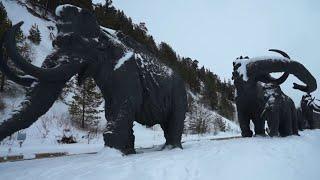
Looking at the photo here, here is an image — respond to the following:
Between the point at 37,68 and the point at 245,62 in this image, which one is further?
the point at 245,62

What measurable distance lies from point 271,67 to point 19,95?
59.7 ft

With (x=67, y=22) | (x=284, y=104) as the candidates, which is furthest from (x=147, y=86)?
(x=284, y=104)

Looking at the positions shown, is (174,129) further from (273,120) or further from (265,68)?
(265,68)

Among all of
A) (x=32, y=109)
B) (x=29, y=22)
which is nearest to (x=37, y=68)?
(x=32, y=109)

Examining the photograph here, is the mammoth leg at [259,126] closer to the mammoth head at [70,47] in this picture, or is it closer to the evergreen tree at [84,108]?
the mammoth head at [70,47]

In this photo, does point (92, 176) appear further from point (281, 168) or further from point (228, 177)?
point (281, 168)

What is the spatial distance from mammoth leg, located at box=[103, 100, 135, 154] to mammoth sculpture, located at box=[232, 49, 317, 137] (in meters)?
4.02

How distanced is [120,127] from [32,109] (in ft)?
4.05

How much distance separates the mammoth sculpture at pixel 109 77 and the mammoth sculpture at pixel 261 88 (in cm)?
280

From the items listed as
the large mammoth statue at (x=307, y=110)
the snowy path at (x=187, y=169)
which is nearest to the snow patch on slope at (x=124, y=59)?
the snowy path at (x=187, y=169)

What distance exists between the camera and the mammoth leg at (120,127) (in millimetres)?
5250

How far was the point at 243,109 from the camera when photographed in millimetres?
9008

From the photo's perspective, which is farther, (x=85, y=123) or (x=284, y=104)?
(x=85, y=123)

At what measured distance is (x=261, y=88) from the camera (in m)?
9.10
